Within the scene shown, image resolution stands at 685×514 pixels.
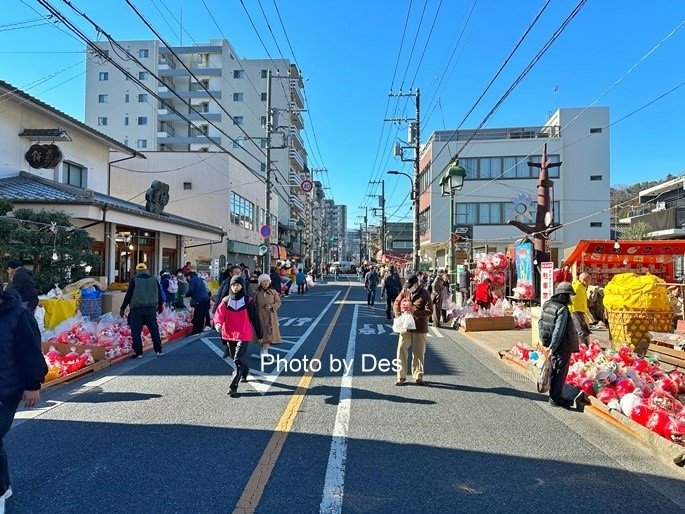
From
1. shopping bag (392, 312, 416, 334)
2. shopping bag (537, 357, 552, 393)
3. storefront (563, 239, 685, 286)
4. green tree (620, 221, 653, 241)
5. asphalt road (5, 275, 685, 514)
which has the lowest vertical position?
asphalt road (5, 275, 685, 514)

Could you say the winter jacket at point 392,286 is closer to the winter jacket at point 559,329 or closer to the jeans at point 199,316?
the jeans at point 199,316

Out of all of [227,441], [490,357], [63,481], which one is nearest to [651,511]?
[227,441]

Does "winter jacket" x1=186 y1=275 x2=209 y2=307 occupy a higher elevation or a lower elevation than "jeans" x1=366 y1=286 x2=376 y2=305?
higher

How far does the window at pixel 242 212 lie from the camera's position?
121 feet

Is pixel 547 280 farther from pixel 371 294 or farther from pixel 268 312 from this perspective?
pixel 371 294

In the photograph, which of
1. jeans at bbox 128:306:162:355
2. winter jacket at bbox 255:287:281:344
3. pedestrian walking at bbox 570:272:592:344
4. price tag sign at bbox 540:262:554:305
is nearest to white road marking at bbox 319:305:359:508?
winter jacket at bbox 255:287:281:344

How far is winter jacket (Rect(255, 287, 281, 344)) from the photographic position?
909 centimetres

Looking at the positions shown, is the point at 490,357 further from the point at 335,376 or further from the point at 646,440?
the point at 646,440

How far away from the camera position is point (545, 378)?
7258mm

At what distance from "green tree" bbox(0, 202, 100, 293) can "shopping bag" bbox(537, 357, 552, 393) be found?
11056 mm

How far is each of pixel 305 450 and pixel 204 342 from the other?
777 centimetres

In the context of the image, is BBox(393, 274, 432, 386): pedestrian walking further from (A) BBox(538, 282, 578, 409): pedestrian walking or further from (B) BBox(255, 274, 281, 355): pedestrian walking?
(B) BBox(255, 274, 281, 355): pedestrian walking

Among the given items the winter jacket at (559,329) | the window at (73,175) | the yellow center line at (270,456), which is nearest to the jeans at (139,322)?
the yellow center line at (270,456)

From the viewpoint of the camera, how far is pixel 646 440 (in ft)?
17.4
